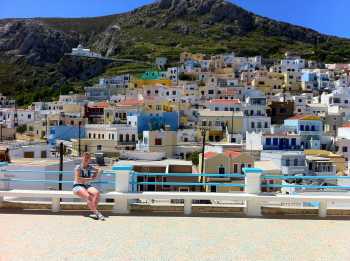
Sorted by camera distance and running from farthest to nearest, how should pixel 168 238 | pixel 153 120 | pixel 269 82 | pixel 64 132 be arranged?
pixel 269 82 → pixel 153 120 → pixel 64 132 → pixel 168 238

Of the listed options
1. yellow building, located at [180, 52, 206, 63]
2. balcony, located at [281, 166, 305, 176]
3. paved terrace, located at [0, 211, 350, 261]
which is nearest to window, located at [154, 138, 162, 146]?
balcony, located at [281, 166, 305, 176]

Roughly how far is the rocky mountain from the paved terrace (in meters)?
112

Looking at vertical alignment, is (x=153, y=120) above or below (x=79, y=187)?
above

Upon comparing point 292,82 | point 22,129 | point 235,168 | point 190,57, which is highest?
point 190,57

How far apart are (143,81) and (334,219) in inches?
3506

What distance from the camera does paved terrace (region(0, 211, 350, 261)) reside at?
7.25 meters

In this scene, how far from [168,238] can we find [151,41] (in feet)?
486

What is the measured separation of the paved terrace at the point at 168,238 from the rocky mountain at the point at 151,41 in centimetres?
11246

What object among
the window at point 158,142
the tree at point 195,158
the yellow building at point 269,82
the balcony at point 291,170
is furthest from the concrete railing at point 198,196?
the yellow building at point 269,82

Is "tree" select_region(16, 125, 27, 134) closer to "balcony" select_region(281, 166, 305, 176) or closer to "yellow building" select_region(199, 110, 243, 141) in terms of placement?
"yellow building" select_region(199, 110, 243, 141)

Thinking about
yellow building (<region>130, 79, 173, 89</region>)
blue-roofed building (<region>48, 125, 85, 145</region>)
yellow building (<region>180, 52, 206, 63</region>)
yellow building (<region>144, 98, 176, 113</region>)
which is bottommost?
blue-roofed building (<region>48, 125, 85, 145</region>)

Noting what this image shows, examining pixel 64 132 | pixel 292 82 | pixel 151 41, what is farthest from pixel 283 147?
pixel 151 41

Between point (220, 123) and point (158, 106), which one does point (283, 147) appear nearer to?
point (220, 123)

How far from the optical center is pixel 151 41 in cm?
15350
